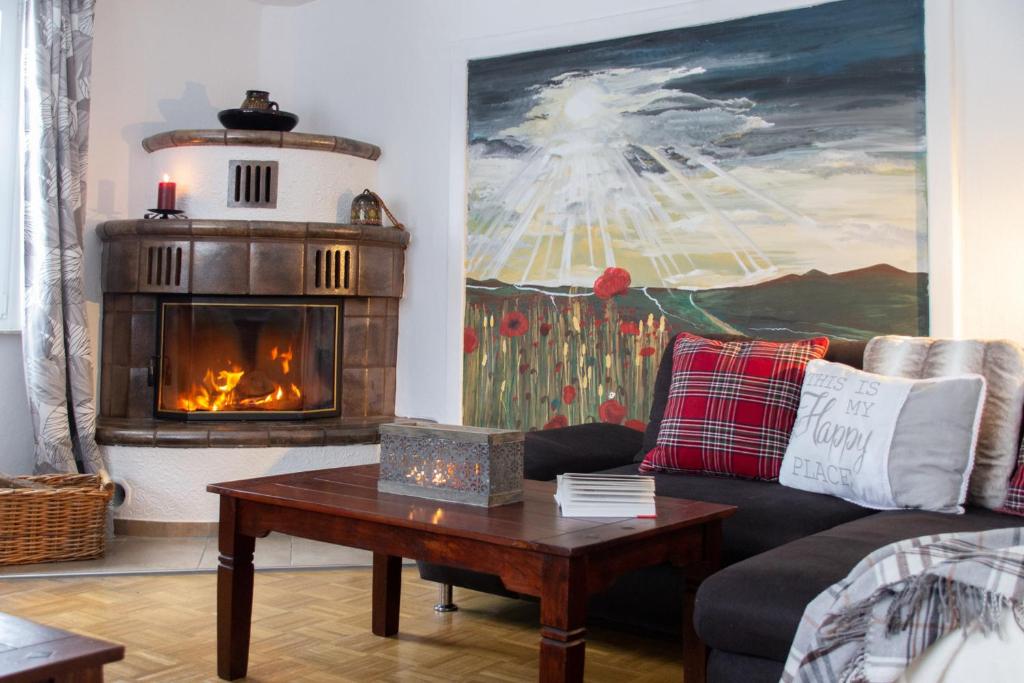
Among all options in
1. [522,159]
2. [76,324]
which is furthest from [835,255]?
[76,324]

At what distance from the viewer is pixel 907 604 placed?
153 cm

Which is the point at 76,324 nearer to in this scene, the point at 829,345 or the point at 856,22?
the point at 829,345

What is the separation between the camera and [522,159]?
14.1ft

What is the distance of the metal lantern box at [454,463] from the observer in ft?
7.57

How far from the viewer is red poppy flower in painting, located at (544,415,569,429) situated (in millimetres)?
4145

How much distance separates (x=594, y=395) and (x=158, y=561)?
1697 mm

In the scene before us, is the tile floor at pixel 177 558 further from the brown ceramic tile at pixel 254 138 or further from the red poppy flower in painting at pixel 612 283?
the brown ceramic tile at pixel 254 138

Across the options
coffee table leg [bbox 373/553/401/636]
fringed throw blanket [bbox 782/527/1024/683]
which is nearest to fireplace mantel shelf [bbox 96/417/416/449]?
coffee table leg [bbox 373/553/401/636]

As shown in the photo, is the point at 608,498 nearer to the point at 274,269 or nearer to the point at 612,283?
the point at 612,283

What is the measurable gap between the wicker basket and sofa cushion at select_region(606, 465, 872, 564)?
2071mm

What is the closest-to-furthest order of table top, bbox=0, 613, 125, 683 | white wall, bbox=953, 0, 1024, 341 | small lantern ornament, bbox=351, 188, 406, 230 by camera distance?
table top, bbox=0, 613, 125, 683 < white wall, bbox=953, 0, 1024, 341 < small lantern ornament, bbox=351, 188, 406, 230

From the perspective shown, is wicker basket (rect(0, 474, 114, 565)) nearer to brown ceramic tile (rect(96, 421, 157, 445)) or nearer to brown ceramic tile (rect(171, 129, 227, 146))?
brown ceramic tile (rect(96, 421, 157, 445))

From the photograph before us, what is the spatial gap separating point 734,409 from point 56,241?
2.63 m

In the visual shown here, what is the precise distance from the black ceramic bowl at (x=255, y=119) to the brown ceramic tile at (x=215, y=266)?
0.54 m
